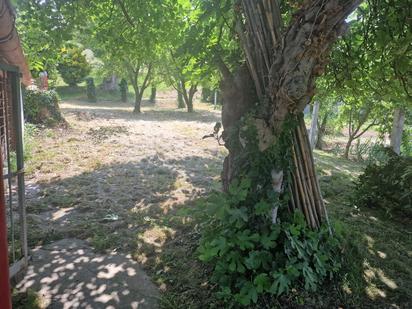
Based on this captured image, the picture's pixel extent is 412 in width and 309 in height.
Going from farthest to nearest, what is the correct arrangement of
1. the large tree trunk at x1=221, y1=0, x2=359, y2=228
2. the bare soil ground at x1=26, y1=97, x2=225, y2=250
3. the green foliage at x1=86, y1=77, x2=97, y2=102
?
the green foliage at x1=86, y1=77, x2=97, y2=102, the bare soil ground at x1=26, y1=97, x2=225, y2=250, the large tree trunk at x1=221, y1=0, x2=359, y2=228

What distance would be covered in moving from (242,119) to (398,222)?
3.62 meters

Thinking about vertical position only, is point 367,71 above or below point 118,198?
above

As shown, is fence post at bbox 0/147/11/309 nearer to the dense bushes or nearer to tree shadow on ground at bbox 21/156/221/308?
tree shadow on ground at bbox 21/156/221/308

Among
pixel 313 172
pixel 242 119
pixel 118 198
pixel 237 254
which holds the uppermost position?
pixel 242 119

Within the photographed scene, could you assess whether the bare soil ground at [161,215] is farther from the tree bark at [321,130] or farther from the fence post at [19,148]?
the tree bark at [321,130]

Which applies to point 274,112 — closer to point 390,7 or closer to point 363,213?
point 390,7

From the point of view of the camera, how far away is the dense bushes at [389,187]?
5105mm

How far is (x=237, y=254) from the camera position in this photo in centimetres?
293

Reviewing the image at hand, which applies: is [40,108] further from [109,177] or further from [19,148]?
[19,148]

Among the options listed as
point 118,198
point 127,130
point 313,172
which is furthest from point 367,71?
point 127,130

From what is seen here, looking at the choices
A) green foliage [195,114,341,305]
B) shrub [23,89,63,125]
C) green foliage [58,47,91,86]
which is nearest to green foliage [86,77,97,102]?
green foliage [58,47,91,86]

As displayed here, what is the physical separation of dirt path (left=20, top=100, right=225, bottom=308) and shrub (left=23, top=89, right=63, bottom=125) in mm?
931

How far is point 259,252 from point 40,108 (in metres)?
11.1

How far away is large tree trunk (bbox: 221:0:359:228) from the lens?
2.66 metres
